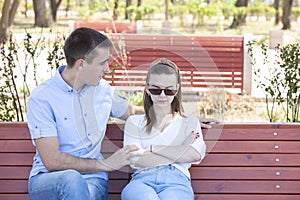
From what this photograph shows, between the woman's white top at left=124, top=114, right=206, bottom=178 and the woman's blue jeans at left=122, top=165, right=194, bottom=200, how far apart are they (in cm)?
12

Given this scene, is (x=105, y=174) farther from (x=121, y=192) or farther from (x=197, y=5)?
(x=197, y=5)

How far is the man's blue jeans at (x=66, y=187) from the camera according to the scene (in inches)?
150

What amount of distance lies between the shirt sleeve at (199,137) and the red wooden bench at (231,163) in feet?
0.63

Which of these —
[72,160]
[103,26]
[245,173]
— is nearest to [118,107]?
[72,160]

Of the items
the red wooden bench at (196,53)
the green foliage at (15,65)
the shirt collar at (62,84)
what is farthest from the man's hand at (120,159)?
the red wooden bench at (196,53)

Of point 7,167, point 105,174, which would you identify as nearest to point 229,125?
point 105,174

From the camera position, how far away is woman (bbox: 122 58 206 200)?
13.3 feet

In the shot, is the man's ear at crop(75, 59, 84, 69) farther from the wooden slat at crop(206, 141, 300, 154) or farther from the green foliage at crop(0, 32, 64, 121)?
the green foliage at crop(0, 32, 64, 121)

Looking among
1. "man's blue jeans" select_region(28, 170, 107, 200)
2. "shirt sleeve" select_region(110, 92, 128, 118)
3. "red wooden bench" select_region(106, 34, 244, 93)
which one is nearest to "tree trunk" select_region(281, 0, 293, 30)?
"red wooden bench" select_region(106, 34, 244, 93)

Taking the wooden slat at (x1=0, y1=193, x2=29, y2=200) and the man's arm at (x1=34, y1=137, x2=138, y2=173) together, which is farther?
the wooden slat at (x1=0, y1=193, x2=29, y2=200)

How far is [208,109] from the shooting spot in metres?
9.13

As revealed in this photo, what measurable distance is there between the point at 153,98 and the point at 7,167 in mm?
1074

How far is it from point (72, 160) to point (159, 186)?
53 centimetres

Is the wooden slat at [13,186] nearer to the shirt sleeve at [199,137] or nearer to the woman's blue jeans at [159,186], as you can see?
the woman's blue jeans at [159,186]
